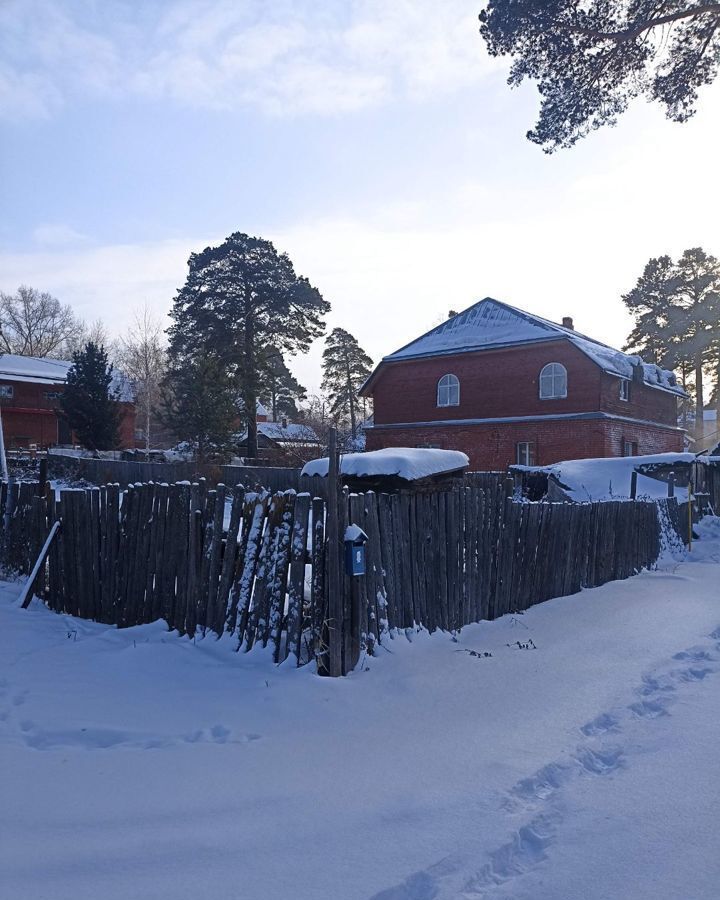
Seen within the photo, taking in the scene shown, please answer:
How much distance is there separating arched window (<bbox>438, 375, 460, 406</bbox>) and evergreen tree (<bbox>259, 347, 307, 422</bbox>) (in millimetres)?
11732

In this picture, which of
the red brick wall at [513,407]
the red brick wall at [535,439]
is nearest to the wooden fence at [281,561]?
the red brick wall at [535,439]

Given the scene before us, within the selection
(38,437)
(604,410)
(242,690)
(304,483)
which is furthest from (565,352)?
(38,437)

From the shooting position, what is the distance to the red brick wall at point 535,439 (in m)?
28.5

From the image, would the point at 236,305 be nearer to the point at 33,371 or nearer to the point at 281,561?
the point at 33,371

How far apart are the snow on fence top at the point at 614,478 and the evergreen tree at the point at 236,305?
25453mm

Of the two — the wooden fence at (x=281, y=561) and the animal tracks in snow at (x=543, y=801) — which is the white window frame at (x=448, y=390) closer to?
the wooden fence at (x=281, y=561)

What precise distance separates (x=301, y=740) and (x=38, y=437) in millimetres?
46965

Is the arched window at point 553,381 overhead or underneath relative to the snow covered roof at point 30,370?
underneath

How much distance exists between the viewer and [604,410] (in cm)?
2844

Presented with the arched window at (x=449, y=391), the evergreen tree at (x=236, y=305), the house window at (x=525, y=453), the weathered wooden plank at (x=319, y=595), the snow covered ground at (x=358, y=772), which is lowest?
the snow covered ground at (x=358, y=772)

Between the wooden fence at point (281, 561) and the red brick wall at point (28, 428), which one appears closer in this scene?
the wooden fence at point (281, 561)

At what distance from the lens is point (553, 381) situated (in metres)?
29.6

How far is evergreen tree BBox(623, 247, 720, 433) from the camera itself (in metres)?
49.4

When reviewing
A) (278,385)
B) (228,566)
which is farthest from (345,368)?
(228,566)
